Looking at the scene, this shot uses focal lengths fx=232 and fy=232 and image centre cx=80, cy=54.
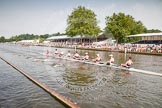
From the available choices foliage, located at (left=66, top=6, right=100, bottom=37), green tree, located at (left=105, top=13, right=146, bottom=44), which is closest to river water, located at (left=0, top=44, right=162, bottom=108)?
green tree, located at (left=105, top=13, right=146, bottom=44)

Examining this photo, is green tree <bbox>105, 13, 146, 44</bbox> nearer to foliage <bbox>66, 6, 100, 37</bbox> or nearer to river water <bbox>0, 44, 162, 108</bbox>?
foliage <bbox>66, 6, 100, 37</bbox>

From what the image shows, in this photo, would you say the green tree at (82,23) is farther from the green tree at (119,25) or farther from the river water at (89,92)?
the river water at (89,92)

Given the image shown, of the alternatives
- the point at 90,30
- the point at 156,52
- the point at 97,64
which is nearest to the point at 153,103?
the point at 97,64

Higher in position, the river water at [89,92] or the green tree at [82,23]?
the green tree at [82,23]

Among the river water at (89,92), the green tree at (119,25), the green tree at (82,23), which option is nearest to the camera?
→ the river water at (89,92)

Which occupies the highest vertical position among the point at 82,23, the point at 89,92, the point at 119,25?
the point at 82,23

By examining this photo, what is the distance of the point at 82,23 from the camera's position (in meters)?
95.6

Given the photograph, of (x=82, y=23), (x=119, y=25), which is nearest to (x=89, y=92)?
(x=119, y=25)

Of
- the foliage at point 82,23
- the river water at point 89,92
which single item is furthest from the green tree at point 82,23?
the river water at point 89,92

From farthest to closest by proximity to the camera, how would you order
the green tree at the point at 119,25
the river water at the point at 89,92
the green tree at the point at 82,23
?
1. the green tree at the point at 82,23
2. the green tree at the point at 119,25
3. the river water at the point at 89,92

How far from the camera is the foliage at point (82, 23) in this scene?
9150 centimetres

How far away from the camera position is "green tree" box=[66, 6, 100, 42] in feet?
300

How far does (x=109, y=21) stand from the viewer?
7788 cm

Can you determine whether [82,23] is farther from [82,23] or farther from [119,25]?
[119,25]
